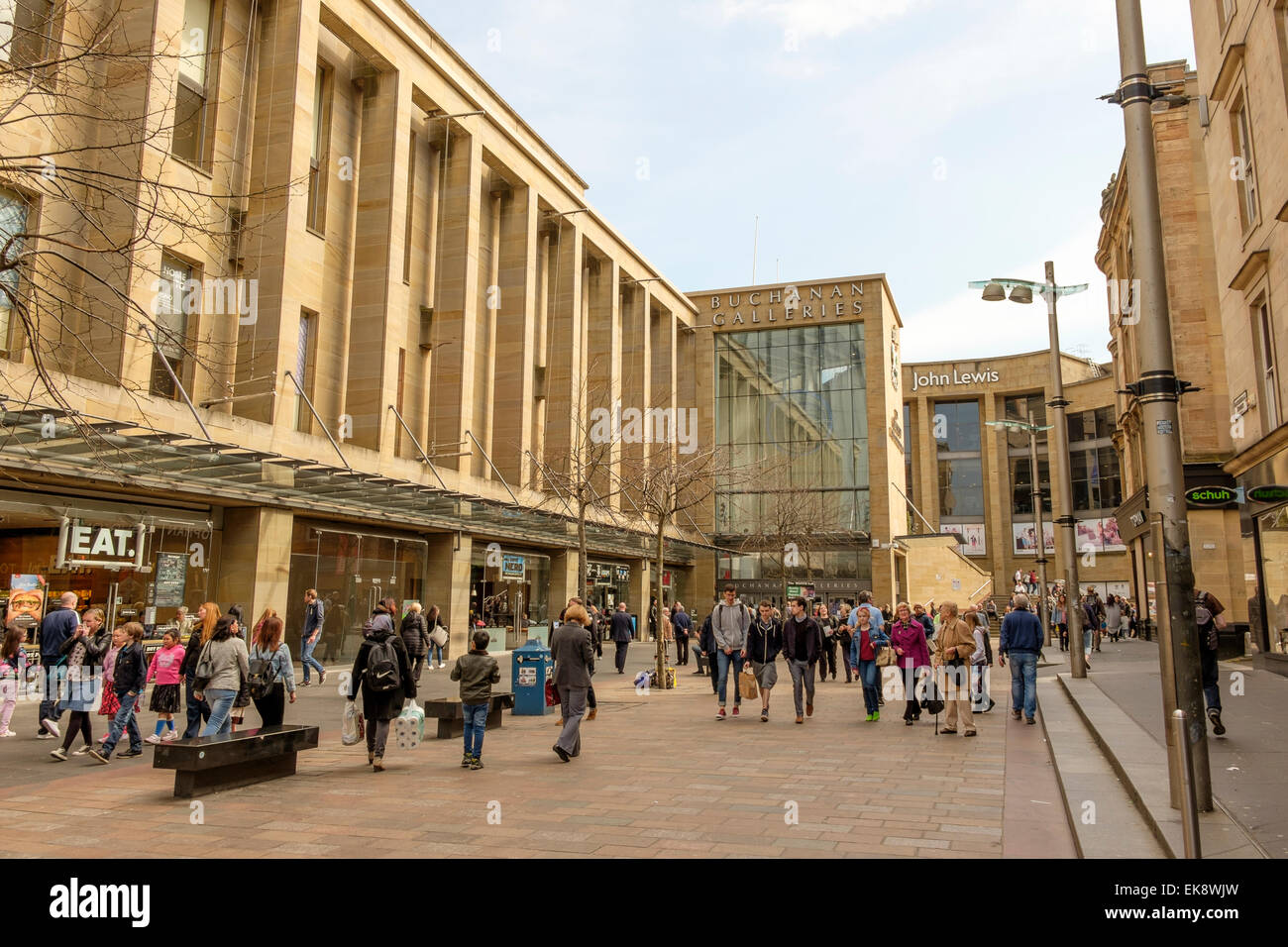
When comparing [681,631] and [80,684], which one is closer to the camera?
[80,684]

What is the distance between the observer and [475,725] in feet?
31.3

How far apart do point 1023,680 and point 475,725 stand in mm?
8038

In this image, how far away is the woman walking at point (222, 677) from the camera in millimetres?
9516

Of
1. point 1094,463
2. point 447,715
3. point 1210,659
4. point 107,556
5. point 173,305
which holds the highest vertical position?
point 1094,463

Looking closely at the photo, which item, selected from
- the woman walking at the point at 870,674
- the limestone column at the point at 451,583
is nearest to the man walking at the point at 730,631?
the woman walking at the point at 870,674

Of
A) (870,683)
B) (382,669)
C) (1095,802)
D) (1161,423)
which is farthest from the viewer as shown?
(870,683)

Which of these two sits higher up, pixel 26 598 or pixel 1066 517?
pixel 1066 517

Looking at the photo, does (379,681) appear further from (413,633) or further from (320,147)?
(320,147)

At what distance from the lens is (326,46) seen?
85.3 ft

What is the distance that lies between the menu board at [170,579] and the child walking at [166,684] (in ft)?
26.2

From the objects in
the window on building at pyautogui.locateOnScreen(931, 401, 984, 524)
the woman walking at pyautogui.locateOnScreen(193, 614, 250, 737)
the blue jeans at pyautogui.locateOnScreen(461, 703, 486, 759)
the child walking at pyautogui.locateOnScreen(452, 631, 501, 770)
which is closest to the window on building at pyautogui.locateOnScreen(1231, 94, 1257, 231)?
the child walking at pyautogui.locateOnScreen(452, 631, 501, 770)

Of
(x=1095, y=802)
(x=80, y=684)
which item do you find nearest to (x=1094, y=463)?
(x=1095, y=802)
